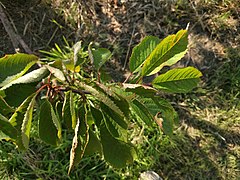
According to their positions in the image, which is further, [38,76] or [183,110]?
[183,110]

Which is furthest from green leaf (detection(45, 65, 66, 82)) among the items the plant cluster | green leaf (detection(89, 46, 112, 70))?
green leaf (detection(89, 46, 112, 70))

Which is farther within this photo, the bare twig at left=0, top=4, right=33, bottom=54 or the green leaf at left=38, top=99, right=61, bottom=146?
the bare twig at left=0, top=4, right=33, bottom=54

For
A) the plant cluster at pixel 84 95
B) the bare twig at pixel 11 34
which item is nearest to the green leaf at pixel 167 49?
the plant cluster at pixel 84 95

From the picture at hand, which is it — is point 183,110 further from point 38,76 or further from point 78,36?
point 38,76

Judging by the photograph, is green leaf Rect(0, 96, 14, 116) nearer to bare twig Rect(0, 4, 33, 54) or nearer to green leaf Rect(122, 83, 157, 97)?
green leaf Rect(122, 83, 157, 97)

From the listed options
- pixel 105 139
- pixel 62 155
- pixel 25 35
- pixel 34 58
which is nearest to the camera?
pixel 34 58

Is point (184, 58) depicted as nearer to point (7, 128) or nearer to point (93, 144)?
point (93, 144)

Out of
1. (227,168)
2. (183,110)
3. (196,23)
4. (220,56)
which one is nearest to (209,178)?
(227,168)
